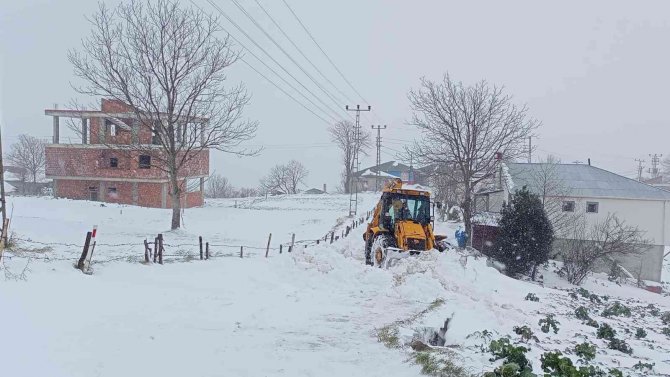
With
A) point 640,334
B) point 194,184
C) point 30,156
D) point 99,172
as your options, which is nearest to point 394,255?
point 640,334

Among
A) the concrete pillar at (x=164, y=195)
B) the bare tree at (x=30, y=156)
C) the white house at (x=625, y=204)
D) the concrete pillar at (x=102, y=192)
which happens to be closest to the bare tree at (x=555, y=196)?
the white house at (x=625, y=204)

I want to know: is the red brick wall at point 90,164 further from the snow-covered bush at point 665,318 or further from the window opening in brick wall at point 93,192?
the snow-covered bush at point 665,318

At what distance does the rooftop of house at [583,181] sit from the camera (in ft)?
104

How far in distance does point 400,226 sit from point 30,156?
274 ft

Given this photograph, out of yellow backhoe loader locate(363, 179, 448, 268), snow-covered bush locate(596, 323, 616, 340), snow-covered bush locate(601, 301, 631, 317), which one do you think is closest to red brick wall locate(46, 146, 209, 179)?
yellow backhoe loader locate(363, 179, 448, 268)

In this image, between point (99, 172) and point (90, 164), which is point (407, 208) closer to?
point (99, 172)

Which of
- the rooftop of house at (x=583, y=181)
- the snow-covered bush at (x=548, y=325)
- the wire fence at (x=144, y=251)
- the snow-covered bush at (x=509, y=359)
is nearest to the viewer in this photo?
the snow-covered bush at (x=509, y=359)

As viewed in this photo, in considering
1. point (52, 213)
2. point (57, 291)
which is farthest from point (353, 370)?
point (52, 213)

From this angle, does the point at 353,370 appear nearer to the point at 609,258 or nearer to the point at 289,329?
the point at 289,329

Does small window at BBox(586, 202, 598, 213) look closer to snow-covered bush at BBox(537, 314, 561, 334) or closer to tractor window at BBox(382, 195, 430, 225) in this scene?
tractor window at BBox(382, 195, 430, 225)

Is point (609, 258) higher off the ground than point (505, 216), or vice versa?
point (505, 216)

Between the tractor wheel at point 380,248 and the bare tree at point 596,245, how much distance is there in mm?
12141

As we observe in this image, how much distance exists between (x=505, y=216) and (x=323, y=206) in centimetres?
2940

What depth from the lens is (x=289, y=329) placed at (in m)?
8.57
